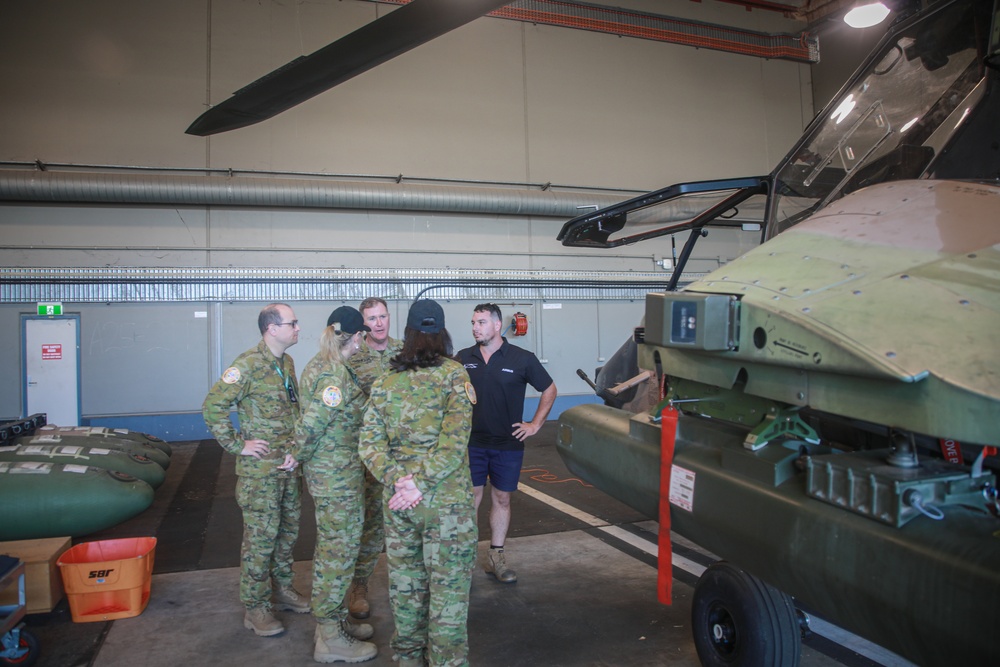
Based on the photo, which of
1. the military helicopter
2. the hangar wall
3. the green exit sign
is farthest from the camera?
the hangar wall

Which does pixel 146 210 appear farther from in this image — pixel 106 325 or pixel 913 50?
pixel 913 50

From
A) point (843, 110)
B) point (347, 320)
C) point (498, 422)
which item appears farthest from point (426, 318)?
point (843, 110)

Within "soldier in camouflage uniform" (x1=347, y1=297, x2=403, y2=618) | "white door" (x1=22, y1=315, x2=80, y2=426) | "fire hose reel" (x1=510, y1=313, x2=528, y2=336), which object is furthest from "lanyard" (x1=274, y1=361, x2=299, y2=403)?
"white door" (x1=22, y1=315, x2=80, y2=426)

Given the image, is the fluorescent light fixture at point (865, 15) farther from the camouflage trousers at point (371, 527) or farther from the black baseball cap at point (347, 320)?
the camouflage trousers at point (371, 527)

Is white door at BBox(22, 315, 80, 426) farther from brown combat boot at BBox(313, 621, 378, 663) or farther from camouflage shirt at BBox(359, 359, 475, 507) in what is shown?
camouflage shirt at BBox(359, 359, 475, 507)

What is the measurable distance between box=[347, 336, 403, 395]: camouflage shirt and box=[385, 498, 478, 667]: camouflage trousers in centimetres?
99

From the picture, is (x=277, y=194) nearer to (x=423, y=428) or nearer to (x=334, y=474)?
(x=334, y=474)

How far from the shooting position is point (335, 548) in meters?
3.06

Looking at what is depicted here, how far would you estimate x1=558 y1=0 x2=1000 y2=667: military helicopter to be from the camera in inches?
64.7

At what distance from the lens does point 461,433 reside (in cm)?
265

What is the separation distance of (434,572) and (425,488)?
347 millimetres

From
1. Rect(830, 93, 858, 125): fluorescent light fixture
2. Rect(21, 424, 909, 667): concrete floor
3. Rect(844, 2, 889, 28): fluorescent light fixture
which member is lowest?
Rect(21, 424, 909, 667): concrete floor

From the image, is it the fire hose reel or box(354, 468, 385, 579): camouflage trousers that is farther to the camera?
the fire hose reel

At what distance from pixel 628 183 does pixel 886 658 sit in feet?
31.6
